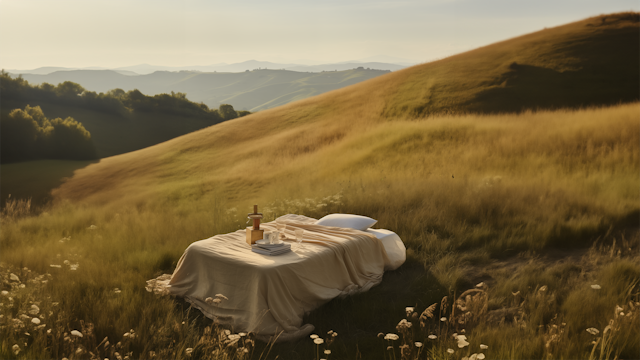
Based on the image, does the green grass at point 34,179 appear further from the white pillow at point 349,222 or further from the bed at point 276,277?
the white pillow at point 349,222

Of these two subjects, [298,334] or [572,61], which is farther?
[572,61]

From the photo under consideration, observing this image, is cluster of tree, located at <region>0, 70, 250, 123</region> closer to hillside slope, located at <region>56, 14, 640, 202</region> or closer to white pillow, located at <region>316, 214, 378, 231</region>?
hillside slope, located at <region>56, 14, 640, 202</region>

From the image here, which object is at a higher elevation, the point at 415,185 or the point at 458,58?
the point at 458,58

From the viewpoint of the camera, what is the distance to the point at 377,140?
1652cm

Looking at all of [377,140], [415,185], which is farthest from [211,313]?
[377,140]

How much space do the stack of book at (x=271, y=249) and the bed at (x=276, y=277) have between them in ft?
0.20

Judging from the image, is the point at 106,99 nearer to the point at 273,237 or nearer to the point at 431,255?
the point at 273,237

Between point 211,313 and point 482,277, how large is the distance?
356 centimetres

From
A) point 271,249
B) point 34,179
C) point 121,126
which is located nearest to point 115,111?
point 121,126

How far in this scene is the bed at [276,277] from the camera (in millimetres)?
4184

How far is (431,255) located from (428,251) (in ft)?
0.86

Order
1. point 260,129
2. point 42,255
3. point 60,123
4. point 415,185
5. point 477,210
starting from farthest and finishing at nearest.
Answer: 1. point 60,123
2. point 260,129
3. point 415,185
4. point 477,210
5. point 42,255

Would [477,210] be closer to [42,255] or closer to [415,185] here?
[415,185]

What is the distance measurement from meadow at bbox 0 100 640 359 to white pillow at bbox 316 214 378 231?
83cm
